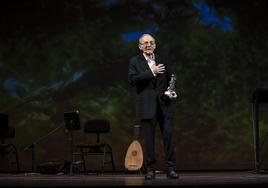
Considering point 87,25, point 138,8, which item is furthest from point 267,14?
point 87,25

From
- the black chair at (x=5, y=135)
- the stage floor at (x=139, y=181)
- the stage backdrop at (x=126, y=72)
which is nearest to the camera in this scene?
the stage floor at (x=139, y=181)

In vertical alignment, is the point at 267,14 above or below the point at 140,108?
above

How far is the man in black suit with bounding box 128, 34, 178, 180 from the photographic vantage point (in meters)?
4.99

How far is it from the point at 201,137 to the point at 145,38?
3362 mm

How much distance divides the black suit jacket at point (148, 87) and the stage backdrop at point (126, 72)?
2.89m

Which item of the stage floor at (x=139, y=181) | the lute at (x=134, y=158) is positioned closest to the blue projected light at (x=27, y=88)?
the lute at (x=134, y=158)

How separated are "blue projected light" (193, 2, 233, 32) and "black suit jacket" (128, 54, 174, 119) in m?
3.13

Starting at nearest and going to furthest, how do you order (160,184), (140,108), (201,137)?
1. (160,184)
2. (140,108)
3. (201,137)

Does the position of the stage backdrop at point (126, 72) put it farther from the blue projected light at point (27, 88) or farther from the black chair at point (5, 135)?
the black chair at point (5, 135)

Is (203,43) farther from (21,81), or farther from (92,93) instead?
(21,81)

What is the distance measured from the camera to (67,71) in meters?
8.16

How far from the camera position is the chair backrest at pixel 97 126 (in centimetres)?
741

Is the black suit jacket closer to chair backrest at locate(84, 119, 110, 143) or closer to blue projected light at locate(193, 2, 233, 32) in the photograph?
chair backrest at locate(84, 119, 110, 143)

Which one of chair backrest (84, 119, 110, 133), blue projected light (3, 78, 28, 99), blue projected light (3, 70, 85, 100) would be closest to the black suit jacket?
chair backrest (84, 119, 110, 133)
